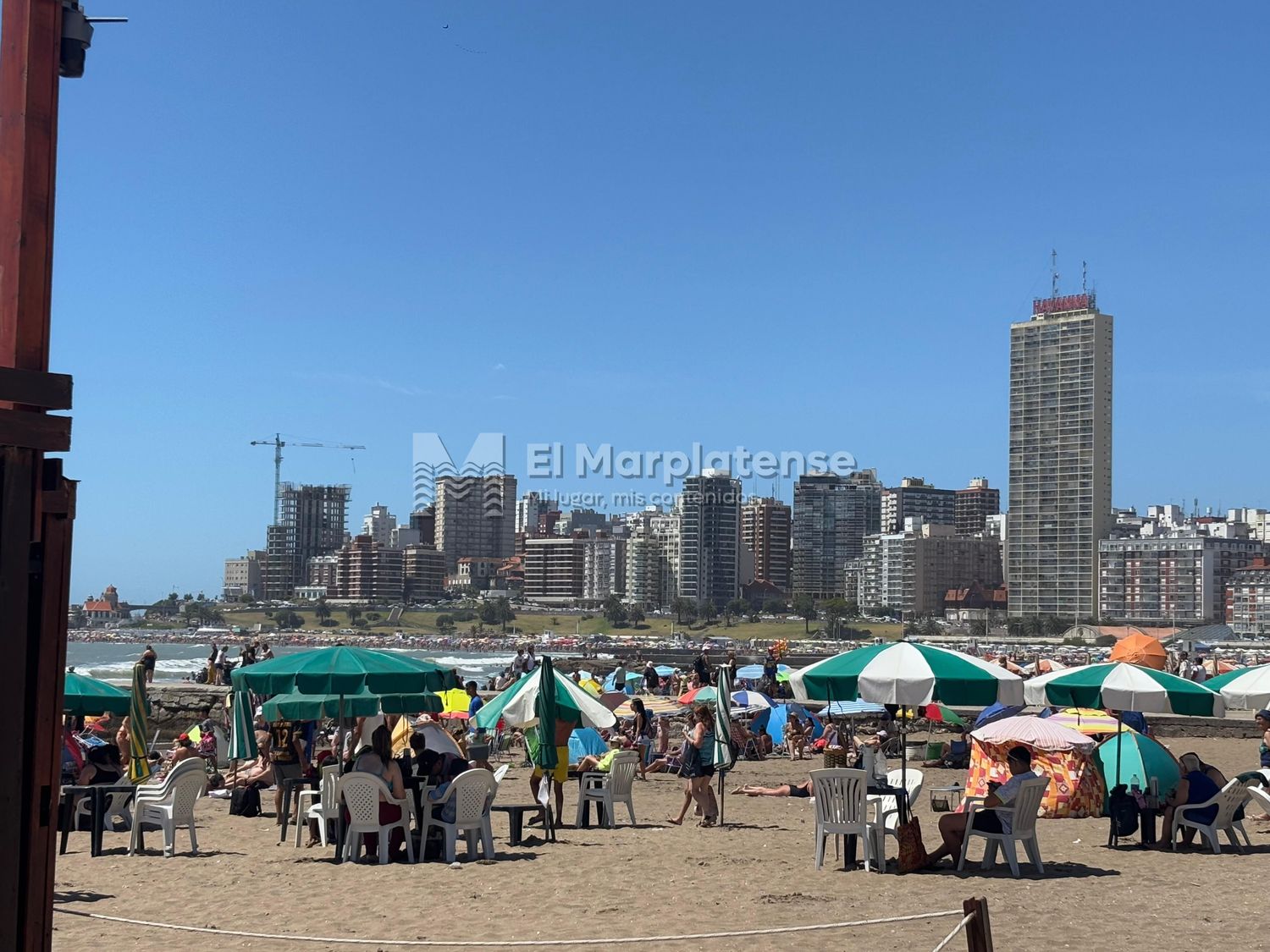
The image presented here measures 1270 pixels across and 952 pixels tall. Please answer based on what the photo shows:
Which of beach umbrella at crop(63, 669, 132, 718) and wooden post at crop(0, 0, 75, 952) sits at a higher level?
wooden post at crop(0, 0, 75, 952)

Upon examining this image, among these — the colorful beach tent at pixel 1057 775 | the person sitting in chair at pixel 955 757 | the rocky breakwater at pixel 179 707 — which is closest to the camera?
the colorful beach tent at pixel 1057 775

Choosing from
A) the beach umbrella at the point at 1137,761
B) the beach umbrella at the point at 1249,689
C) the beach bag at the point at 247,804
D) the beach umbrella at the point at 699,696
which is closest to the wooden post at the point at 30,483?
the beach bag at the point at 247,804

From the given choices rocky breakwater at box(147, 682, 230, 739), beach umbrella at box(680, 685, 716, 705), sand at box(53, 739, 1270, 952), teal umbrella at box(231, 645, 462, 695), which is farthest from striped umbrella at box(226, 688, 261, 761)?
beach umbrella at box(680, 685, 716, 705)

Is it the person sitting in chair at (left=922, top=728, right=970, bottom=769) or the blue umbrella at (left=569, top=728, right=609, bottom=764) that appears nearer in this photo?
the blue umbrella at (left=569, top=728, right=609, bottom=764)

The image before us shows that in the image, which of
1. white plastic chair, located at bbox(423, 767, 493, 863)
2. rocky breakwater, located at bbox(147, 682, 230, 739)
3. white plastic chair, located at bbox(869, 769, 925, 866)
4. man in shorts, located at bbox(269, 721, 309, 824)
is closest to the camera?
white plastic chair, located at bbox(869, 769, 925, 866)

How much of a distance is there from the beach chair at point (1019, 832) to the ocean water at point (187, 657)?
67874mm

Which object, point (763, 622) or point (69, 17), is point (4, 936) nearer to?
point (69, 17)

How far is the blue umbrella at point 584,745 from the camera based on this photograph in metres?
16.2

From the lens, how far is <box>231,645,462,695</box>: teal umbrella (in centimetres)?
1094

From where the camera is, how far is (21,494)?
4445mm

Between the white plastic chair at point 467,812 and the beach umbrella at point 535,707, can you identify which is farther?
the beach umbrella at point 535,707

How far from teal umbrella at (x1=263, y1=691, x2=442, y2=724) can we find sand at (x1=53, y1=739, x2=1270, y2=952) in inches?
47.7

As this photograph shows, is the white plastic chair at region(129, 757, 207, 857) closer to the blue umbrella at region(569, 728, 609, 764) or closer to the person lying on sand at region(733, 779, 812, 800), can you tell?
the blue umbrella at region(569, 728, 609, 764)

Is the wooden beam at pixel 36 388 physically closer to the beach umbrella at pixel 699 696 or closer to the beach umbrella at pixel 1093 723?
the beach umbrella at pixel 1093 723
